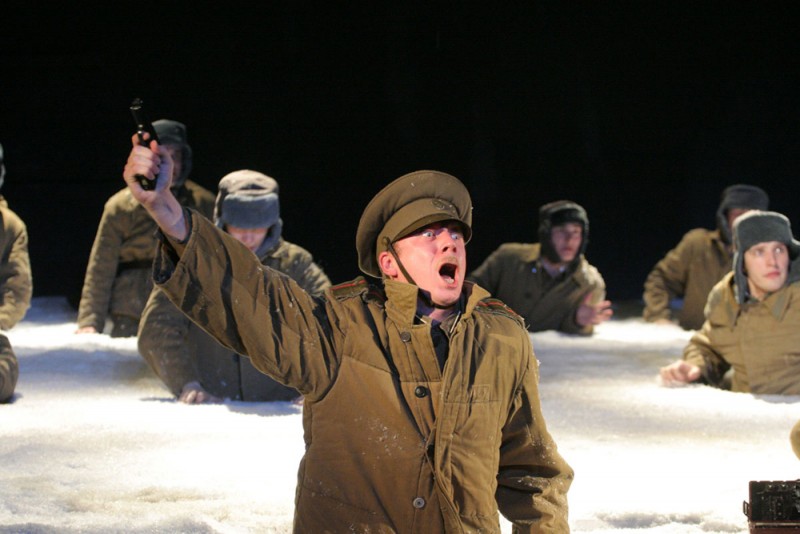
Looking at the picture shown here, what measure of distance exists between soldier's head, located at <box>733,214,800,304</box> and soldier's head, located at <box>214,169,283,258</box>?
2.09 m

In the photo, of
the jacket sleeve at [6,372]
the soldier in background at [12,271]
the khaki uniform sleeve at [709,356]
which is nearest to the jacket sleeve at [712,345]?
the khaki uniform sleeve at [709,356]

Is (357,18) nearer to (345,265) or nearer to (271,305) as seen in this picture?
(345,265)

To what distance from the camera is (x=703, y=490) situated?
4.01 metres

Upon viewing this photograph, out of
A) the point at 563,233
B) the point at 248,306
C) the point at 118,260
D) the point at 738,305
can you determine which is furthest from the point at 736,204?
the point at 248,306

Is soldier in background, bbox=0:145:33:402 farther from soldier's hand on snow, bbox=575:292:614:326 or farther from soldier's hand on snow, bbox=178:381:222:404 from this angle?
soldier's hand on snow, bbox=575:292:614:326

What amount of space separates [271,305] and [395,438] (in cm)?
35

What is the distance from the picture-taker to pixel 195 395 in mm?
5320

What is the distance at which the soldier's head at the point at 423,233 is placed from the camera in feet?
8.65

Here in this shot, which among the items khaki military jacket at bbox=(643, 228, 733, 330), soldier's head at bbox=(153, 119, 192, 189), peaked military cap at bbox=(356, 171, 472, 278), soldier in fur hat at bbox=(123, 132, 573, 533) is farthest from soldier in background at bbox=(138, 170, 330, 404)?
khaki military jacket at bbox=(643, 228, 733, 330)

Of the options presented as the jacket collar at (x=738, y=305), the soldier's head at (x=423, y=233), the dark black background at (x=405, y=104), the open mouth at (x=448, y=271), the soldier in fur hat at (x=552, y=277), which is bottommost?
the open mouth at (x=448, y=271)

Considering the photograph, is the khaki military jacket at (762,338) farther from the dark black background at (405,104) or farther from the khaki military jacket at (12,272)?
the khaki military jacket at (12,272)

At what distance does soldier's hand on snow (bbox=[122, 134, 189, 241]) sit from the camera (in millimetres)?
2344

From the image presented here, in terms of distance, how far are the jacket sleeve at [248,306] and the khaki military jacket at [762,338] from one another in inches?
147

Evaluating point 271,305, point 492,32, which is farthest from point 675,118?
point 271,305
